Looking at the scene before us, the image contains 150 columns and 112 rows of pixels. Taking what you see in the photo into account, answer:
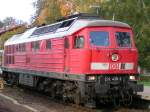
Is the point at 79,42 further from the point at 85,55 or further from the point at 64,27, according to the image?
the point at 64,27

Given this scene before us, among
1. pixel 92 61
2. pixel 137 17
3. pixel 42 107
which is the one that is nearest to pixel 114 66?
pixel 92 61

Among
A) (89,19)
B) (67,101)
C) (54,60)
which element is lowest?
(67,101)

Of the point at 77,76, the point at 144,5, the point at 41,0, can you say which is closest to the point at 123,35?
the point at 77,76

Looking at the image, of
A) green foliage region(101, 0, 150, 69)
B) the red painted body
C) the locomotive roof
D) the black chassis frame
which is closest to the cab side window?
the red painted body

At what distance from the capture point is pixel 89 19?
1916cm

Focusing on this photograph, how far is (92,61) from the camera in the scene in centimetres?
1739

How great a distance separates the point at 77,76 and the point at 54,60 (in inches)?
113

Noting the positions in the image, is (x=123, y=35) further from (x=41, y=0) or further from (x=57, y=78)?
(x=41, y=0)

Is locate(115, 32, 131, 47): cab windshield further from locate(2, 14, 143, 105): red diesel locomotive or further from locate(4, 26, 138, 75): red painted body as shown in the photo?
locate(4, 26, 138, 75): red painted body

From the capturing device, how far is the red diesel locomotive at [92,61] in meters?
17.4

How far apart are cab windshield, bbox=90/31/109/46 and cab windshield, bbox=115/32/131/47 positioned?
1.59 feet

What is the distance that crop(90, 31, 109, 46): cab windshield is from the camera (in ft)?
58.6

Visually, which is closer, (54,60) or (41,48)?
(54,60)

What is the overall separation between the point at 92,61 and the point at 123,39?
1887 mm
